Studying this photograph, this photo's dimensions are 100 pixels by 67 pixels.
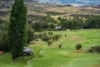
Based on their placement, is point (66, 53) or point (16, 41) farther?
point (66, 53)

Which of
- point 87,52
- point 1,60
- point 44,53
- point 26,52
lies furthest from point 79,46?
point 1,60

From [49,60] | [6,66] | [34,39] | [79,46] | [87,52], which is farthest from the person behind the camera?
[34,39]

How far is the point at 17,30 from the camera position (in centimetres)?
5681

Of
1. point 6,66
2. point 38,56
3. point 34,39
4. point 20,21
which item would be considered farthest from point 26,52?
point 34,39

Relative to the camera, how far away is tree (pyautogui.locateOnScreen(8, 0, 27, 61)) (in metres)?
56.4

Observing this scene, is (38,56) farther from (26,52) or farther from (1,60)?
(1,60)

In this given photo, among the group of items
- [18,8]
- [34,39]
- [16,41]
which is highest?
[18,8]

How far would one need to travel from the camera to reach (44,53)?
209ft

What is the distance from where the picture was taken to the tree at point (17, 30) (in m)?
56.4

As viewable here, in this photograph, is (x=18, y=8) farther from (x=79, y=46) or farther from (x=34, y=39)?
(x=34, y=39)

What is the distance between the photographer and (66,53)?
209 feet

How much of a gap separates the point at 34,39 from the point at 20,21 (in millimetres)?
34471

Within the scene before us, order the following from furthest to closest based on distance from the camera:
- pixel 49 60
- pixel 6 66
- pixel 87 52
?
1. pixel 87 52
2. pixel 49 60
3. pixel 6 66

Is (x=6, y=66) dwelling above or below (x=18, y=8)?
below
